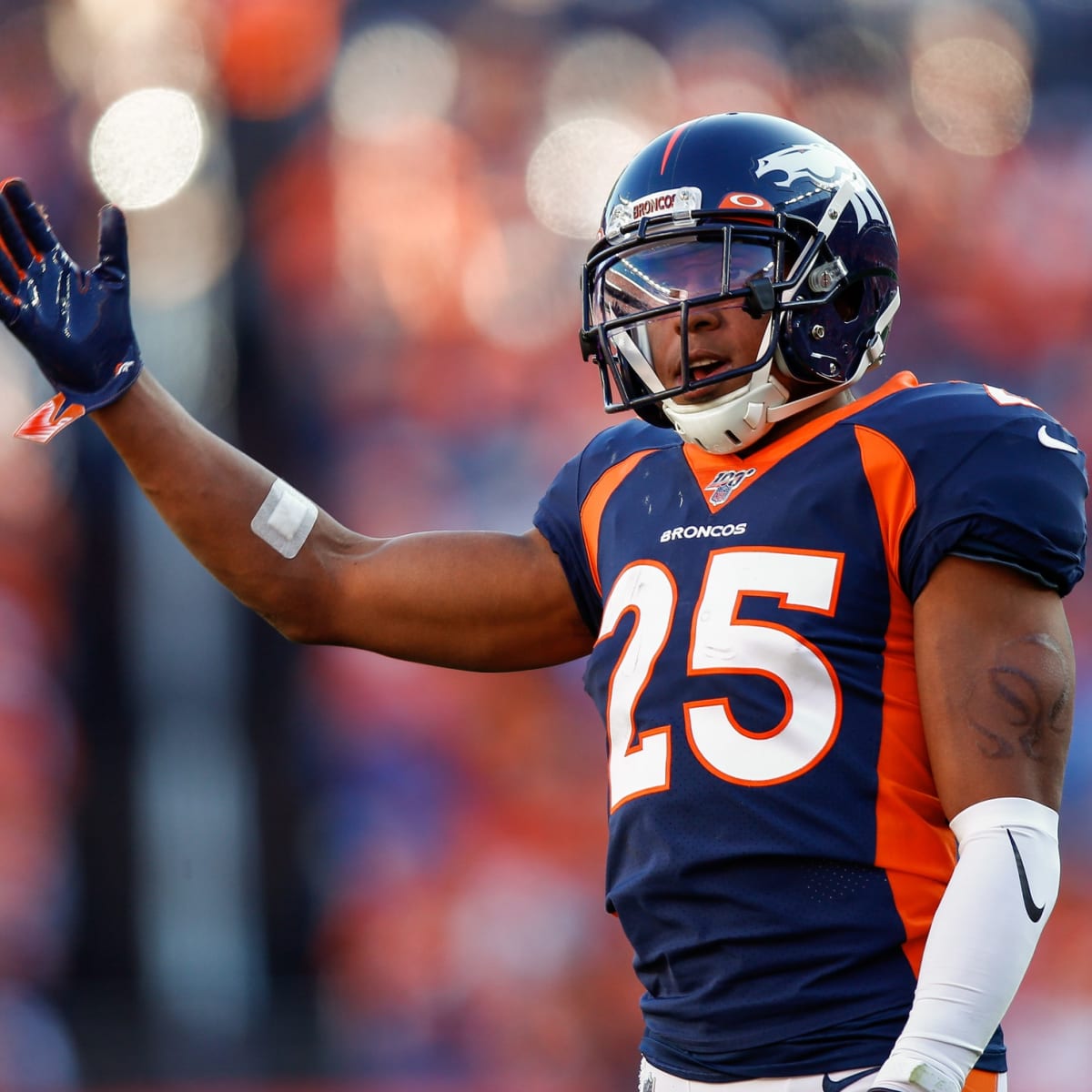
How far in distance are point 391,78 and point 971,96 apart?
178 cm

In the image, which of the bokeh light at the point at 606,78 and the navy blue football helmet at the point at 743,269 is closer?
the navy blue football helmet at the point at 743,269

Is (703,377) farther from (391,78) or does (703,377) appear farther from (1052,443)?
(391,78)

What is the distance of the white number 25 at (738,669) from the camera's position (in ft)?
5.72

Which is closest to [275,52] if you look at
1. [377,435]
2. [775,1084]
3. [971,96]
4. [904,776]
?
[377,435]

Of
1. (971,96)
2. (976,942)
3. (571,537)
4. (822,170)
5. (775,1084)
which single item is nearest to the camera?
(976,942)

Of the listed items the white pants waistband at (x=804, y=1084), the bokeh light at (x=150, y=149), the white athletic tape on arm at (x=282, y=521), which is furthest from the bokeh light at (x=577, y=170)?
the white pants waistband at (x=804, y=1084)

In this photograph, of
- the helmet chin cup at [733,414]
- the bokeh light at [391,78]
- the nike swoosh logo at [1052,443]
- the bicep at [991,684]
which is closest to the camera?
the bicep at [991,684]

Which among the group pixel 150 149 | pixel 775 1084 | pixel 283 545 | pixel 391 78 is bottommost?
pixel 775 1084

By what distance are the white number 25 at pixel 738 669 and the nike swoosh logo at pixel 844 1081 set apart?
30cm

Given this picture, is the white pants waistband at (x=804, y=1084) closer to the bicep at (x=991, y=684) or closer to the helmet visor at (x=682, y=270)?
the bicep at (x=991, y=684)

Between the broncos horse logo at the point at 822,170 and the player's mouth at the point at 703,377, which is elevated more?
the broncos horse logo at the point at 822,170

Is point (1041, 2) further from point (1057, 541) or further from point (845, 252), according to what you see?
point (1057, 541)

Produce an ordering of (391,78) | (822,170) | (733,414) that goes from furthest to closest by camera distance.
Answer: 1. (391,78)
2. (822,170)
3. (733,414)

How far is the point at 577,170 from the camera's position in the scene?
195 inches
